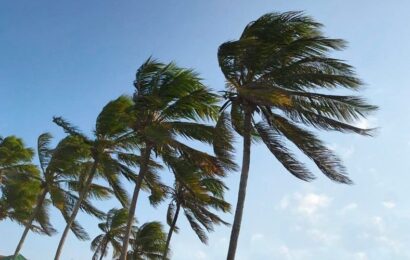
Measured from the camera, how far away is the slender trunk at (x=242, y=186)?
12297 mm

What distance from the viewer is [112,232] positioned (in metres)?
34.6

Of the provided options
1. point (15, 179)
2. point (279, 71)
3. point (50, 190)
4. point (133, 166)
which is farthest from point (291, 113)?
point (15, 179)

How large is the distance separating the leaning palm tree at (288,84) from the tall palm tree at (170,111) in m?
1.83

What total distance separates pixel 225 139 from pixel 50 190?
13097mm

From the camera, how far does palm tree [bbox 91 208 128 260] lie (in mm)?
34312

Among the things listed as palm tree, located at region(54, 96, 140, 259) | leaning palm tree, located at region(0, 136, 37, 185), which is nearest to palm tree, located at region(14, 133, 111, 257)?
palm tree, located at region(54, 96, 140, 259)

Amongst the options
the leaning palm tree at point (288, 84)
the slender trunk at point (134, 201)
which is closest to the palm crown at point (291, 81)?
the leaning palm tree at point (288, 84)

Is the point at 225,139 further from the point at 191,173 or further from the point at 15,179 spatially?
the point at 15,179

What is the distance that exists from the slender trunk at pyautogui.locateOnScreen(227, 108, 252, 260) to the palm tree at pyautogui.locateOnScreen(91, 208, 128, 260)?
21844 mm

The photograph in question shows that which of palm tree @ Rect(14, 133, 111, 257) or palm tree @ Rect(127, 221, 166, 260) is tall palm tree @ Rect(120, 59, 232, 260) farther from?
palm tree @ Rect(127, 221, 166, 260)

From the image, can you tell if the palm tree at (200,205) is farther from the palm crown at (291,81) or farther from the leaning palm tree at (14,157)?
the leaning palm tree at (14,157)

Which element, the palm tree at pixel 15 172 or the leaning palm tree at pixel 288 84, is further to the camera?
the palm tree at pixel 15 172

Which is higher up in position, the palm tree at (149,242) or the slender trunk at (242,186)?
the palm tree at (149,242)

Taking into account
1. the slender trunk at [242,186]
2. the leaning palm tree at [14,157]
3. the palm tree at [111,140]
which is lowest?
the slender trunk at [242,186]
